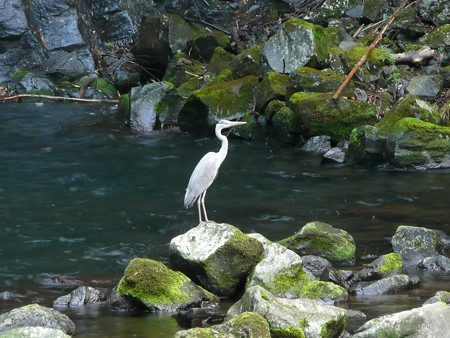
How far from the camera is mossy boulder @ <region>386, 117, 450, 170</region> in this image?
14.0m

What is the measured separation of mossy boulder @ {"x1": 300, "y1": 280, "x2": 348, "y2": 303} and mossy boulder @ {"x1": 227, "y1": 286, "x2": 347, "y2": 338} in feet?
3.33

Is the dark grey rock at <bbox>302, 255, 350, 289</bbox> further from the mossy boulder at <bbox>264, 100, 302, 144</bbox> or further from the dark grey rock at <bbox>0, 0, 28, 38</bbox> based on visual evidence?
the dark grey rock at <bbox>0, 0, 28, 38</bbox>

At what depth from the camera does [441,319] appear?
227 inches

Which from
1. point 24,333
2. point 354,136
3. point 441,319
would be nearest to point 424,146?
point 354,136

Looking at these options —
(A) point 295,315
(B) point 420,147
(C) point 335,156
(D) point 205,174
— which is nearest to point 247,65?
(C) point 335,156

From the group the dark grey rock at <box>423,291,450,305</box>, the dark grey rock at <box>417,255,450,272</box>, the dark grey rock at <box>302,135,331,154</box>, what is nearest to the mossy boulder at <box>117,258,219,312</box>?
the dark grey rock at <box>423,291,450,305</box>

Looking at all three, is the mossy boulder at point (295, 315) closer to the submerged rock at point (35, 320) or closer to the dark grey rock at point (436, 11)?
the submerged rock at point (35, 320)

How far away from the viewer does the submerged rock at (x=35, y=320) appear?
22.3ft

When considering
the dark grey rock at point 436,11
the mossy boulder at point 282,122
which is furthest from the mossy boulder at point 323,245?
the dark grey rock at point 436,11

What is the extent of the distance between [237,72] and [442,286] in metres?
11.4

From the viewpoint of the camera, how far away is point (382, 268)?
845 centimetres

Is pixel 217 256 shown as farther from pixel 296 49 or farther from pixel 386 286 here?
pixel 296 49

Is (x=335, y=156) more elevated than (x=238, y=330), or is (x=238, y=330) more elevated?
(x=238, y=330)

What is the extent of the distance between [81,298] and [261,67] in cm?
1109
